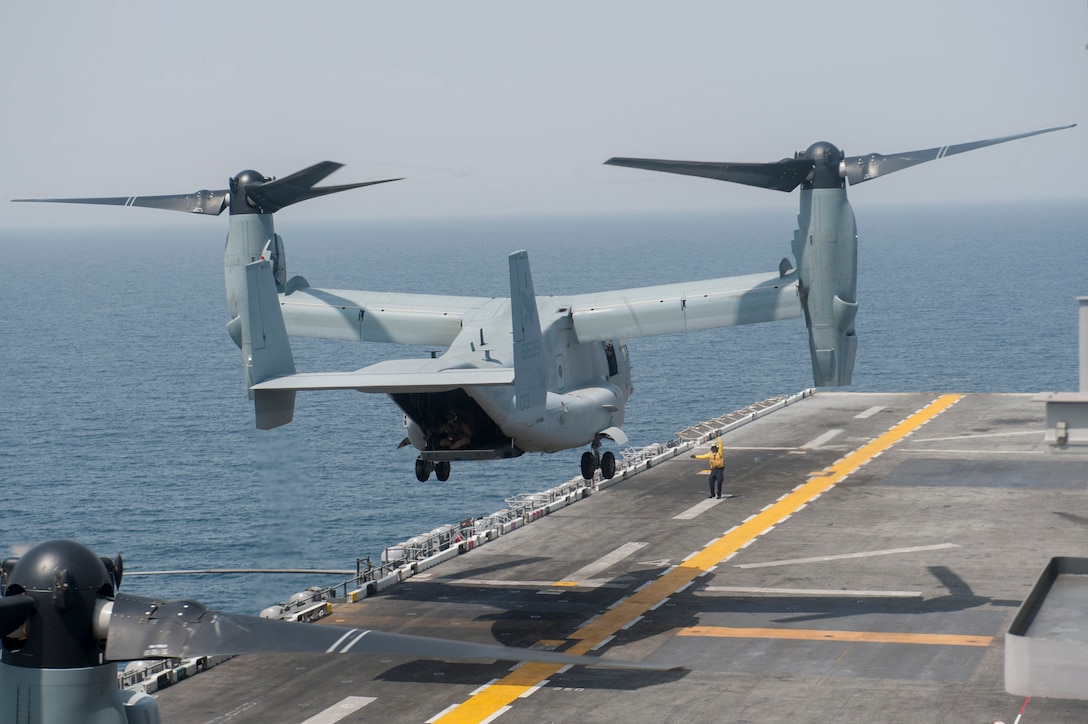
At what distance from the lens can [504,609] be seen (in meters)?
41.1

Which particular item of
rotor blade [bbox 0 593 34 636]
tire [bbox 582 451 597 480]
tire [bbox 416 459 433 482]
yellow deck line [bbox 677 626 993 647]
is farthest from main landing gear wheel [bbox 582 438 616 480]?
rotor blade [bbox 0 593 34 636]

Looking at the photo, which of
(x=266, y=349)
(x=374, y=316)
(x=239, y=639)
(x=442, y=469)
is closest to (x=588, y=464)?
(x=442, y=469)

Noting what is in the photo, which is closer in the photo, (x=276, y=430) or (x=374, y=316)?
(x=374, y=316)

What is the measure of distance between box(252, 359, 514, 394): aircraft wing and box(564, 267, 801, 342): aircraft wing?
29.6ft

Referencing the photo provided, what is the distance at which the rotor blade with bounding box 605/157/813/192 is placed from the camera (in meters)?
35.0

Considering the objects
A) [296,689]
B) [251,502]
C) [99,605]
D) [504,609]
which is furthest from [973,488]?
[99,605]

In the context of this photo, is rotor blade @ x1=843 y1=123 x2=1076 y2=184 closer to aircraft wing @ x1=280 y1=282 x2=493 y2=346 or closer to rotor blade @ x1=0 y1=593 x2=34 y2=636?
aircraft wing @ x1=280 y1=282 x2=493 y2=346

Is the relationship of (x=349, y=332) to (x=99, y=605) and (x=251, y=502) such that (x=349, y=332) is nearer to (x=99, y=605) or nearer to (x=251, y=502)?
(x=99, y=605)

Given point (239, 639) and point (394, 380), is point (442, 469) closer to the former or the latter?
point (394, 380)

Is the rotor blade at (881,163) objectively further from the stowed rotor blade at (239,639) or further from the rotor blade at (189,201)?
the stowed rotor blade at (239,639)

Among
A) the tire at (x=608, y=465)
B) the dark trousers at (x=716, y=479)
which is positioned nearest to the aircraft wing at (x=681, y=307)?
the tire at (x=608, y=465)

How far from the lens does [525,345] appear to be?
34062 millimetres

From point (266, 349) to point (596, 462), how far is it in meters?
13.4

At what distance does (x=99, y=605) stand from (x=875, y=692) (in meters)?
23.0
